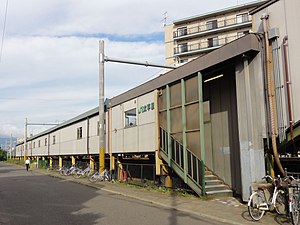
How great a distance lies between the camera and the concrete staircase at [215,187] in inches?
485

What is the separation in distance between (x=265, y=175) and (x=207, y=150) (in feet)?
12.8

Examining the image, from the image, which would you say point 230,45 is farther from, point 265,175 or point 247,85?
point 265,175

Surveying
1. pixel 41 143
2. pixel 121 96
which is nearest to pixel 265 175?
pixel 121 96

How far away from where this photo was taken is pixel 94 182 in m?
20.5

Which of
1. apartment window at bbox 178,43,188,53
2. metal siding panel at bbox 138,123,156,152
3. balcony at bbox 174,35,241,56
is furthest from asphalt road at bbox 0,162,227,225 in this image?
apartment window at bbox 178,43,188,53

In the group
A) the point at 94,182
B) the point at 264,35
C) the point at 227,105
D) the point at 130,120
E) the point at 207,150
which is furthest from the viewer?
the point at 94,182

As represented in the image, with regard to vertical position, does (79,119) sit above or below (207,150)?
above

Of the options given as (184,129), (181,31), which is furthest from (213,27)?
(184,129)

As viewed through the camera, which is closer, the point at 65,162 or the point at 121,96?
the point at 121,96

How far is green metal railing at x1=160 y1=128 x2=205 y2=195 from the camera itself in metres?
12.5

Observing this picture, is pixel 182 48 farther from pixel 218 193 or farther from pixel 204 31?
pixel 218 193

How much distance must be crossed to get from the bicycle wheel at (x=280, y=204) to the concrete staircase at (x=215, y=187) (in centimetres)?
339

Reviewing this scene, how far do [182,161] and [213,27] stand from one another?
4391cm

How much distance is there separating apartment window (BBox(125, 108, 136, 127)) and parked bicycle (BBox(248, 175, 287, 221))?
10.2 metres
